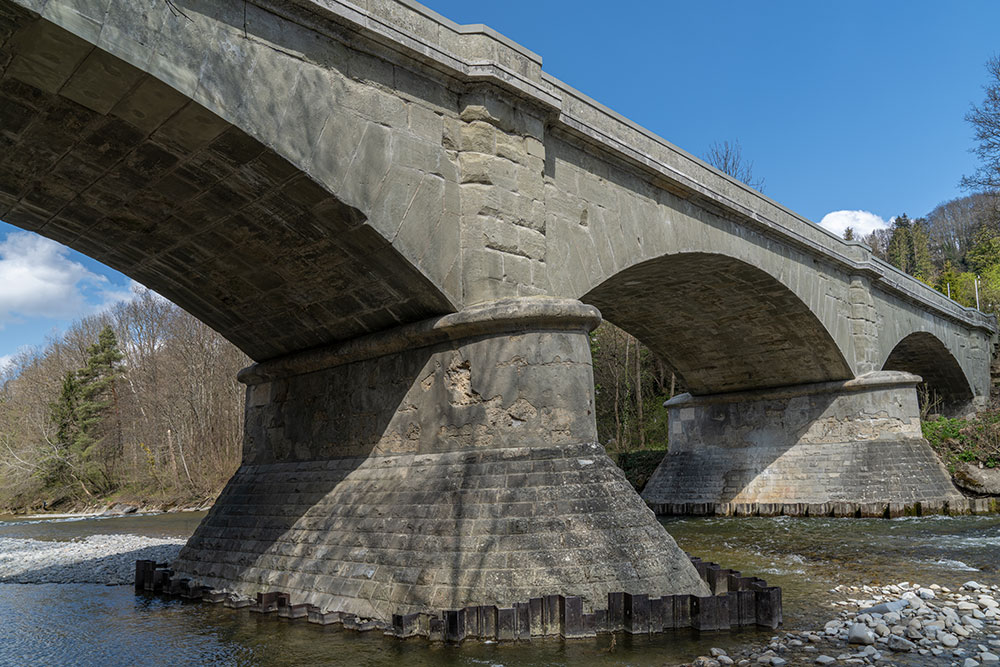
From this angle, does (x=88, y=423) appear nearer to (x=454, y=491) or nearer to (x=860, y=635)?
(x=454, y=491)

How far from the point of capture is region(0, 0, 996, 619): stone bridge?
5082 millimetres

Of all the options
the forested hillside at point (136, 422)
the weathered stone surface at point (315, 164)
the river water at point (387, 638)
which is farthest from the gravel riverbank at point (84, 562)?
the forested hillside at point (136, 422)

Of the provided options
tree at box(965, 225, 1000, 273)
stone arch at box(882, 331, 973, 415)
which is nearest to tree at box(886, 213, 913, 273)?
tree at box(965, 225, 1000, 273)

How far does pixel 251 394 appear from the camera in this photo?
9.12 m

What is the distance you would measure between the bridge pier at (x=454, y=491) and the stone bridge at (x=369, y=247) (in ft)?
0.07

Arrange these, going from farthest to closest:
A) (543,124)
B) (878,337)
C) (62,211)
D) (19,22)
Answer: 1. (878,337)
2. (543,124)
3. (62,211)
4. (19,22)

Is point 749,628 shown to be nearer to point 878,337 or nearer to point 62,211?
point 62,211

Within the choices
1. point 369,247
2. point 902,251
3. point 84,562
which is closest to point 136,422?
point 84,562

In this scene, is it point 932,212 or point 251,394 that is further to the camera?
point 932,212

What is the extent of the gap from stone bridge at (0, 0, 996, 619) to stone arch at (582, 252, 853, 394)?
2313 millimetres

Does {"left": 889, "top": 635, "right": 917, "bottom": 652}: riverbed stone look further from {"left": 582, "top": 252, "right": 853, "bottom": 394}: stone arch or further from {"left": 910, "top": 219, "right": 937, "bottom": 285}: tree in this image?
{"left": 910, "top": 219, "right": 937, "bottom": 285}: tree

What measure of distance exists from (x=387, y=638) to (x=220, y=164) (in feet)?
11.8

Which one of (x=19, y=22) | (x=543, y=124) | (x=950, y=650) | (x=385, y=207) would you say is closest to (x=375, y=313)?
(x=385, y=207)

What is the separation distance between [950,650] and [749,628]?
116 centimetres
